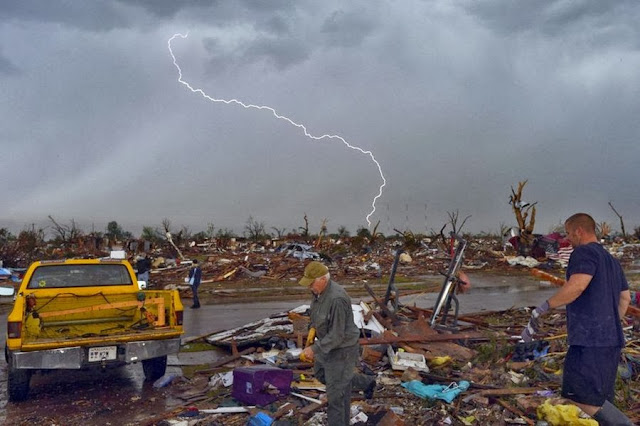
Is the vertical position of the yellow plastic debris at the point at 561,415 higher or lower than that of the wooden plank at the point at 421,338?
lower

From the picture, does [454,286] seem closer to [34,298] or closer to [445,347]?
[445,347]

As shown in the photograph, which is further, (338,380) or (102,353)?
(102,353)

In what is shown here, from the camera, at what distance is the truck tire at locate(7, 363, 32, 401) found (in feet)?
24.7

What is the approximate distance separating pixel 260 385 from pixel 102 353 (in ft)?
7.54

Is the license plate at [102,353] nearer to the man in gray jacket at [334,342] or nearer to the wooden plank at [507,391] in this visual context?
the man in gray jacket at [334,342]

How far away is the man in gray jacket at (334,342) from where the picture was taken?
18.3 feet

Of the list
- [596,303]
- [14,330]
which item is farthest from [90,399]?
[596,303]

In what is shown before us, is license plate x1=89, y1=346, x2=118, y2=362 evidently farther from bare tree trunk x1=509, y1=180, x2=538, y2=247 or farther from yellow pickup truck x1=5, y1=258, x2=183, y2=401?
bare tree trunk x1=509, y1=180, x2=538, y2=247

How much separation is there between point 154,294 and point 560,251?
28111 mm

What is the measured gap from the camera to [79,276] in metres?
9.17

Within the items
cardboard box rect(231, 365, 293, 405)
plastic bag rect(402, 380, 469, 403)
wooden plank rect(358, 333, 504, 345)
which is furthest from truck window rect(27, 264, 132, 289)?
plastic bag rect(402, 380, 469, 403)

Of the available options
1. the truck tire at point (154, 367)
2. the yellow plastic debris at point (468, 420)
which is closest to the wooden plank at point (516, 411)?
the yellow plastic debris at point (468, 420)

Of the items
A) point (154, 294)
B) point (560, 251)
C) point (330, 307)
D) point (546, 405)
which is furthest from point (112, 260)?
point (560, 251)

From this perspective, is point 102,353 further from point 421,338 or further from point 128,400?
point 421,338
